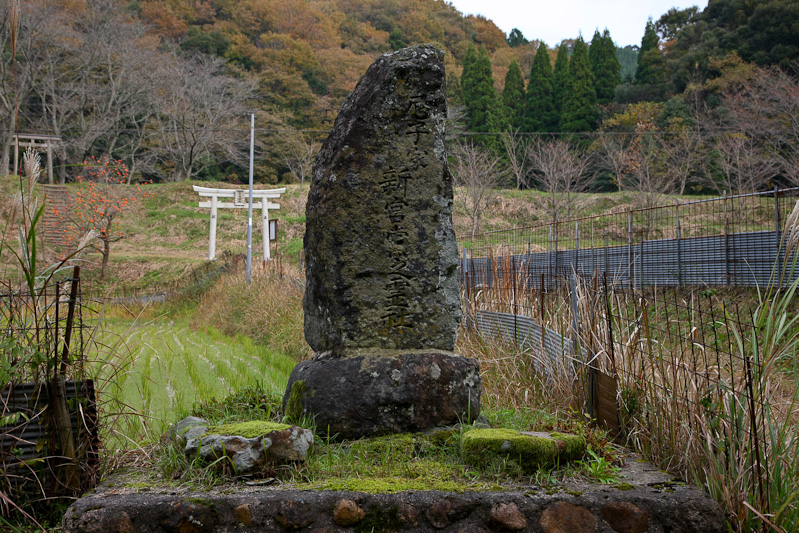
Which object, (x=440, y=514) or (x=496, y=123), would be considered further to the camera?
(x=496, y=123)

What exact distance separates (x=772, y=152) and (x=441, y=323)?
915 inches

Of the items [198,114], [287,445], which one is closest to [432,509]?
[287,445]

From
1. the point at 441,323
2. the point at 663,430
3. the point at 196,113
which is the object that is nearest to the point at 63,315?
the point at 441,323

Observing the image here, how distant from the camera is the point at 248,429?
9.50 feet

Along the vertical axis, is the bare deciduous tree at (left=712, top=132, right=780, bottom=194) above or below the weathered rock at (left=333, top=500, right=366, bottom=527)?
above

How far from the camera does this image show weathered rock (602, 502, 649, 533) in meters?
2.54

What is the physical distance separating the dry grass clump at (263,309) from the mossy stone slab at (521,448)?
549 centimetres

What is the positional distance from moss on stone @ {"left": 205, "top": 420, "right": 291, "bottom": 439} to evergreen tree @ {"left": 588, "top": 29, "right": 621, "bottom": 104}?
35901 mm

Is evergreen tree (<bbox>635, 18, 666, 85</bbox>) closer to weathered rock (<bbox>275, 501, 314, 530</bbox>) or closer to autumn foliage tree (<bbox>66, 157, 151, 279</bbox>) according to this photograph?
autumn foliage tree (<bbox>66, 157, 151, 279</bbox>)

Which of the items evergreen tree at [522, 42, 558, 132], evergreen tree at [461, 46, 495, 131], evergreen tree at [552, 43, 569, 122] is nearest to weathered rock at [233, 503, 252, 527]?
evergreen tree at [461, 46, 495, 131]

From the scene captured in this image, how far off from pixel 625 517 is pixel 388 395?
1332mm

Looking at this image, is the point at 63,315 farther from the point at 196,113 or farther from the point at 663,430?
the point at 196,113

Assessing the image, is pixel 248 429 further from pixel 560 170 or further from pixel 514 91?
pixel 514 91

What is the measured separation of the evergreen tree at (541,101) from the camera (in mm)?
35625
